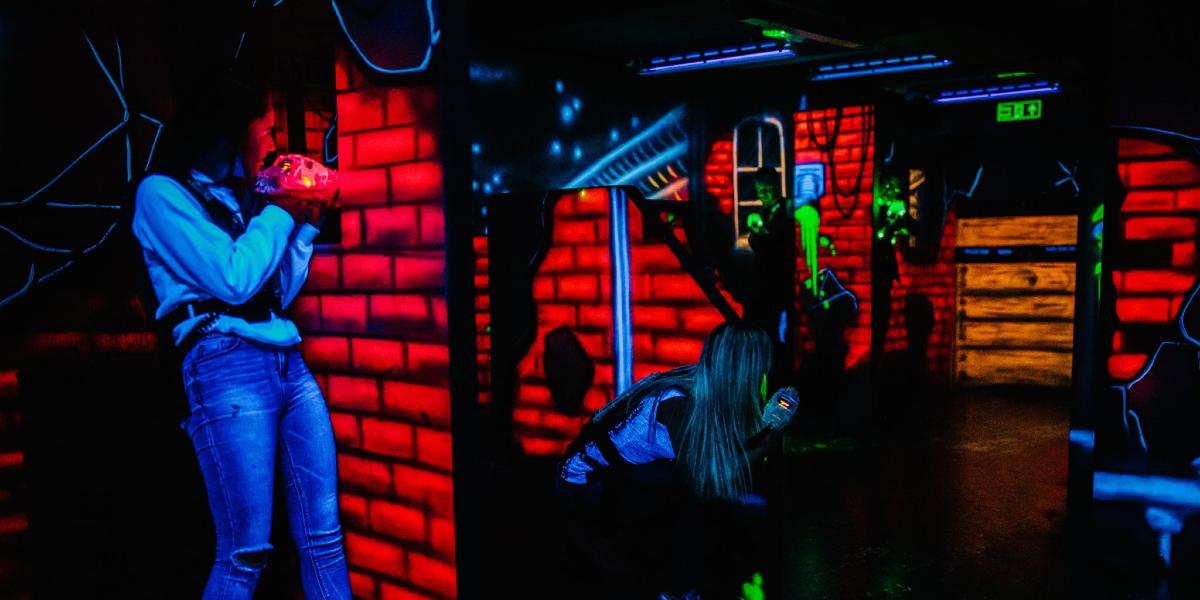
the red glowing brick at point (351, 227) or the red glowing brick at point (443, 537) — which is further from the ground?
the red glowing brick at point (351, 227)

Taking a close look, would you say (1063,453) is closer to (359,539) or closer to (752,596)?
(752,596)

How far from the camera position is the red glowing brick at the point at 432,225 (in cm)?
229

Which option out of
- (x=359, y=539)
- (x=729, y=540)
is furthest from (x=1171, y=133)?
(x=359, y=539)

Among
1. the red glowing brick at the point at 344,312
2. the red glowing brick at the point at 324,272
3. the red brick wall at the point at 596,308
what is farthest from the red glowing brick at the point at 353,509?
the red brick wall at the point at 596,308

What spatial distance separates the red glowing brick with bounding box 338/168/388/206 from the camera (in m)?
2.43

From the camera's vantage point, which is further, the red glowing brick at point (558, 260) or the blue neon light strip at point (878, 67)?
the blue neon light strip at point (878, 67)

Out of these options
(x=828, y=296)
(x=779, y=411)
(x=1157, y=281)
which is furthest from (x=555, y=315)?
(x=828, y=296)

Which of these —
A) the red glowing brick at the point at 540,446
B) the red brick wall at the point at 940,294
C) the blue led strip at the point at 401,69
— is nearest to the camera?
the blue led strip at the point at 401,69

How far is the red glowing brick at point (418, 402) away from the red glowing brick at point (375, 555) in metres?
0.43

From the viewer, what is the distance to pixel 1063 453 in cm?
593

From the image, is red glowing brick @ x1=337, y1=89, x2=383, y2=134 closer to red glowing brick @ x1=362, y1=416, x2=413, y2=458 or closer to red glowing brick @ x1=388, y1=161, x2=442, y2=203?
red glowing brick @ x1=388, y1=161, x2=442, y2=203

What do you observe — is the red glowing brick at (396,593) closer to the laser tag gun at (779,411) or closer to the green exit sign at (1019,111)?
the laser tag gun at (779,411)

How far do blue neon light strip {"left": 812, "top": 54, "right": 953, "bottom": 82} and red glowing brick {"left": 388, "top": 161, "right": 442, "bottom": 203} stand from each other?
5.10m

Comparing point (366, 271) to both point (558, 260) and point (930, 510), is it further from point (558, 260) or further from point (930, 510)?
point (930, 510)
